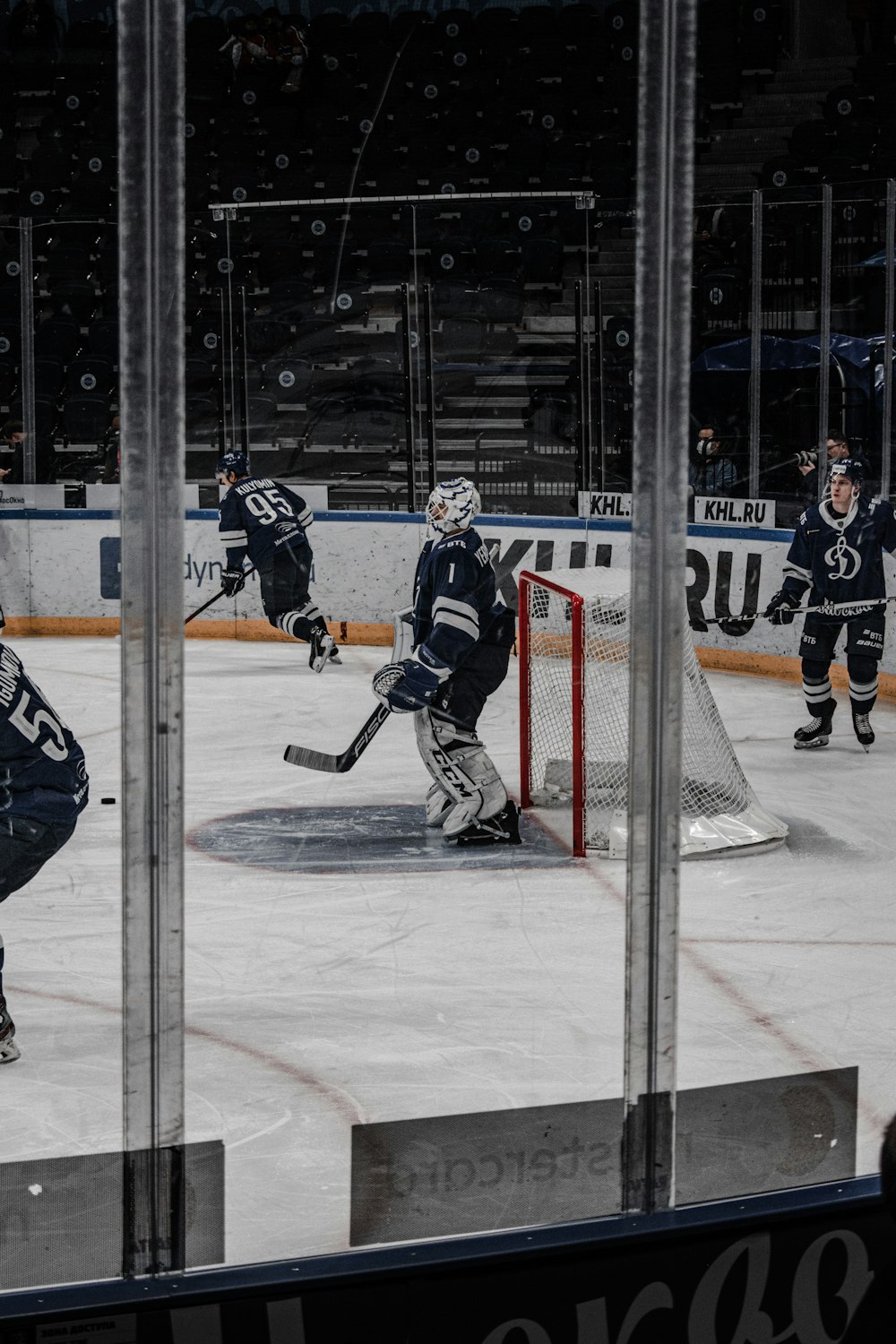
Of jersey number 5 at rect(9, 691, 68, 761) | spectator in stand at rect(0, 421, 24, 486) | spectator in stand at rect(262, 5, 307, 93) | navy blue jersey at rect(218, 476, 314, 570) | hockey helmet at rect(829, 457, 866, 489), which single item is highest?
spectator in stand at rect(262, 5, 307, 93)

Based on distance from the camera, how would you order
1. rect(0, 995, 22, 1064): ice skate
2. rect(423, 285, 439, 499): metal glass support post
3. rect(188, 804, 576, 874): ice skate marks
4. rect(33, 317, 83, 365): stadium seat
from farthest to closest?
rect(423, 285, 439, 499): metal glass support post → rect(33, 317, 83, 365): stadium seat → rect(188, 804, 576, 874): ice skate marks → rect(0, 995, 22, 1064): ice skate

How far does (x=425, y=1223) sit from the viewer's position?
160 centimetres

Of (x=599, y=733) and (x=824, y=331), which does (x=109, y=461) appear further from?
(x=599, y=733)

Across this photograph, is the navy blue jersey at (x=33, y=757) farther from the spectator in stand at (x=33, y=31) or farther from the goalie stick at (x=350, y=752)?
the spectator in stand at (x=33, y=31)

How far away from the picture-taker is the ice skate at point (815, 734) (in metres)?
6.18

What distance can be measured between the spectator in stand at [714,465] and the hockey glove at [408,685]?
3.49 meters

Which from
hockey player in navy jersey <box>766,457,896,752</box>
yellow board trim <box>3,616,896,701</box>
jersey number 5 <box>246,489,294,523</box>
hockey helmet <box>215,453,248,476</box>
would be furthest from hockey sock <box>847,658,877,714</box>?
hockey helmet <box>215,453,248,476</box>

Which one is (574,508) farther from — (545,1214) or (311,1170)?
(545,1214)

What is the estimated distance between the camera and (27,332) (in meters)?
6.60

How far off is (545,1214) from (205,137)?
678 centimetres

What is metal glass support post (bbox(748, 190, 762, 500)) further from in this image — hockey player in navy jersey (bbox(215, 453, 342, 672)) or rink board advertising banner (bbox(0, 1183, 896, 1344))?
rink board advertising banner (bbox(0, 1183, 896, 1344))

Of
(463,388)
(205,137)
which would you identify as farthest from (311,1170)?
(463,388)

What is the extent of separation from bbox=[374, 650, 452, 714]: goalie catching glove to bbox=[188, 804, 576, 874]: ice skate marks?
1.49 ft

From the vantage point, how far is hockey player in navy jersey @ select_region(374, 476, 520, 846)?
4.39m
